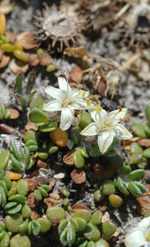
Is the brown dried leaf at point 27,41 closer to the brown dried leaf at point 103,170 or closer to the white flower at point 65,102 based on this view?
the white flower at point 65,102

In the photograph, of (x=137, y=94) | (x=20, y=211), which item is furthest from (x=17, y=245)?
(x=137, y=94)

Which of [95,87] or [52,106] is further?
[95,87]

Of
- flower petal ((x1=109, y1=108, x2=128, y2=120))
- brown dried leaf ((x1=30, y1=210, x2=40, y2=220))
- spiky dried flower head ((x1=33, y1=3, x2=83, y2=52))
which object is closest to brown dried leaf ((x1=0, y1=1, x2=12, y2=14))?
spiky dried flower head ((x1=33, y1=3, x2=83, y2=52))

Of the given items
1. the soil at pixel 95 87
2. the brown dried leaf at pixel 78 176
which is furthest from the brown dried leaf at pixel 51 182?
the brown dried leaf at pixel 78 176

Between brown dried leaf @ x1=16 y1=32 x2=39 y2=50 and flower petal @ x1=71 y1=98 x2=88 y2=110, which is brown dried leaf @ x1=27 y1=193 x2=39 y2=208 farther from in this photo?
brown dried leaf @ x1=16 y1=32 x2=39 y2=50

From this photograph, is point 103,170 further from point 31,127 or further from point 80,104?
point 31,127

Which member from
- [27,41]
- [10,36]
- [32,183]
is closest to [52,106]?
[32,183]
